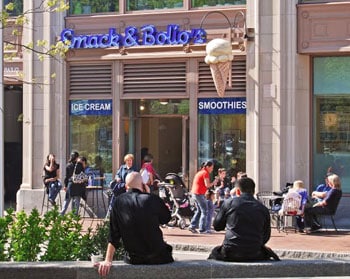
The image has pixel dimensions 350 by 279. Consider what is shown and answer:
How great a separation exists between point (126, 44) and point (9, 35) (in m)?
3.52

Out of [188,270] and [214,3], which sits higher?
[214,3]

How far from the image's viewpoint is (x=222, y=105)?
1892 cm

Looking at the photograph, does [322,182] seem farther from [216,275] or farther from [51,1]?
[216,275]

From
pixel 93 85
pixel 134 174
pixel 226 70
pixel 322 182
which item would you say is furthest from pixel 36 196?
pixel 134 174

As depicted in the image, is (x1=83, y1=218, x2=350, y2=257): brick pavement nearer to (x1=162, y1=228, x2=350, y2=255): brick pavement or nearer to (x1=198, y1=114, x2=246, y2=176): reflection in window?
(x1=162, y1=228, x2=350, y2=255): brick pavement

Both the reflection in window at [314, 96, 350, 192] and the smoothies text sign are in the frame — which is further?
the smoothies text sign

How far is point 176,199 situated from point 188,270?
972 cm

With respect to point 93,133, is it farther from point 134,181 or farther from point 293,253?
point 134,181

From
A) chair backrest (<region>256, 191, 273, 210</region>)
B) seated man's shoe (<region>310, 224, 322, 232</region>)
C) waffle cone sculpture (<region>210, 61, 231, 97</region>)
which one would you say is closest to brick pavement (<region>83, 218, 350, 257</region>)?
seated man's shoe (<region>310, 224, 322, 232</region>)

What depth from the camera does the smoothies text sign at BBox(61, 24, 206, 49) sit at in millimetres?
18844

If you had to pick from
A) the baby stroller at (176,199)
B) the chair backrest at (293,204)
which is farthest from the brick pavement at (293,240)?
the chair backrest at (293,204)

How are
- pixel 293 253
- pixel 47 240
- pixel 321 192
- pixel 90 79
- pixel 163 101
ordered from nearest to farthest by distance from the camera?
1. pixel 47 240
2. pixel 293 253
3. pixel 321 192
4. pixel 163 101
5. pixel 90 79

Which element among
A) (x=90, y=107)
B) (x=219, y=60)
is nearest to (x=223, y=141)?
(x=219, y=60)

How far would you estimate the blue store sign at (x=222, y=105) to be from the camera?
18734 millimetres
